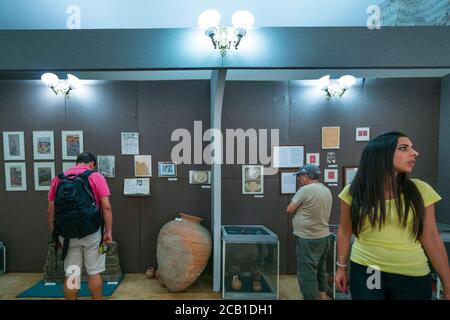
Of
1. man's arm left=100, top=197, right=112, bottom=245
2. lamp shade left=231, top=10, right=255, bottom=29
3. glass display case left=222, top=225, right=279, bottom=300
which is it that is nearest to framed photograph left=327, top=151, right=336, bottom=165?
glass display case left=222, top=225, right=279, bottom=300

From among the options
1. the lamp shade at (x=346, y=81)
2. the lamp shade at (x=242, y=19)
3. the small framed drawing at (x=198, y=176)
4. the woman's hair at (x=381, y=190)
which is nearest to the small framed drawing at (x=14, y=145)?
the small framed drawing at (x=198, y=176)

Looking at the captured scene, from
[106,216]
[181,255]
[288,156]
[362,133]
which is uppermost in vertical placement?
[362,133]

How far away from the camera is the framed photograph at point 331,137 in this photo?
10.8 ft

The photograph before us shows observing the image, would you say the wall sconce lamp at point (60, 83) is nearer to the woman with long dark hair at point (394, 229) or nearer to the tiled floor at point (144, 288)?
the tiled floor at point (144, 288)

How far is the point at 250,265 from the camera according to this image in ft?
9.01

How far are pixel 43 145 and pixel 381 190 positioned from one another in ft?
12.5

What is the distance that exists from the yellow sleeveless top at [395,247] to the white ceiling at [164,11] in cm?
198

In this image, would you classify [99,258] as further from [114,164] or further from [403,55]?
[403,55]

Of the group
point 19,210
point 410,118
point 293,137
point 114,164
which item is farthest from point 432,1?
point 19,210

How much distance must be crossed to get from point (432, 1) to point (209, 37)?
2.25m

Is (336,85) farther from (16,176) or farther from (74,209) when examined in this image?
(16,176)

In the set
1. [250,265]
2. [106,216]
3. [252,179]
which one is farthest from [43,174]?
[250,265]

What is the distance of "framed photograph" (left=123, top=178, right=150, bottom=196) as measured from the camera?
3232mm

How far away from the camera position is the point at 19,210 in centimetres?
327
